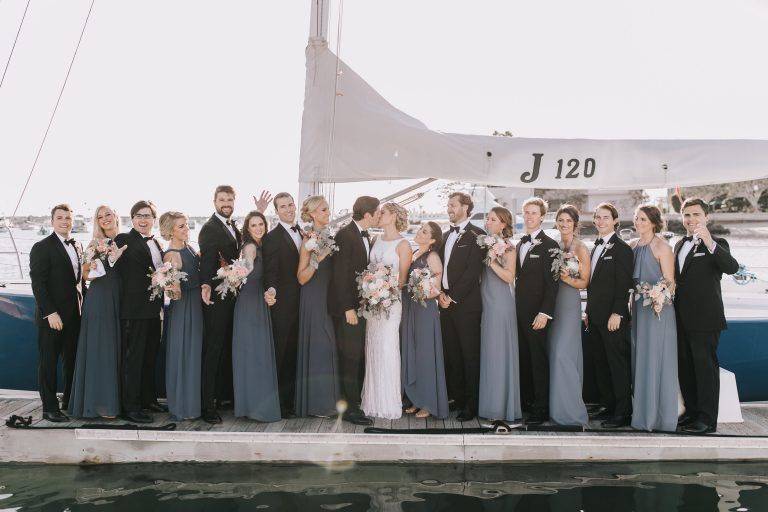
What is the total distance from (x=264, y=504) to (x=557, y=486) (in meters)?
2.38

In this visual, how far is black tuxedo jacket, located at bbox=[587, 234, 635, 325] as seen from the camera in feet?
17.0

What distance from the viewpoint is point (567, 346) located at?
5.36 meters

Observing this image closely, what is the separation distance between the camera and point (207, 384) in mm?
5398

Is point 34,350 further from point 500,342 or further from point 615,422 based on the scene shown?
point 615,422

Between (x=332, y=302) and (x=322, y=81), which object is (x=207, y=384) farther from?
(x=322, y=81)

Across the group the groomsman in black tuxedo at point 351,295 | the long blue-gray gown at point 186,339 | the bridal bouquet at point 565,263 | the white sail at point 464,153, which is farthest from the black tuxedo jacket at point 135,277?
the bridal bouquet at point 565,263

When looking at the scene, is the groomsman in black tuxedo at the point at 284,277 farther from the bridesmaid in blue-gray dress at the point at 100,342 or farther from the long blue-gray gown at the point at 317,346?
the bridesmaid in blue-gray dress at the point at 100,342

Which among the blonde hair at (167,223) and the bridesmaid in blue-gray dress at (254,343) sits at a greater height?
the blonde hair at (167,223)

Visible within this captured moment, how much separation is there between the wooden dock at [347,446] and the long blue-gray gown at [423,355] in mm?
468

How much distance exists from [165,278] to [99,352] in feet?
3.31

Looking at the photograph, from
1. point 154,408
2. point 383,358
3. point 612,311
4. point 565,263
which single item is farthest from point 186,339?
point 612,311

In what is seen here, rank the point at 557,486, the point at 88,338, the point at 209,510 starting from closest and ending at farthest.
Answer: the point at 209,510
the point at 557,486
the point at 88,338

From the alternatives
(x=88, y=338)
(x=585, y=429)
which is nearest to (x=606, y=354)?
(x=585, y=429)

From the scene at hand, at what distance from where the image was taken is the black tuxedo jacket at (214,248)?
17.3 ft
